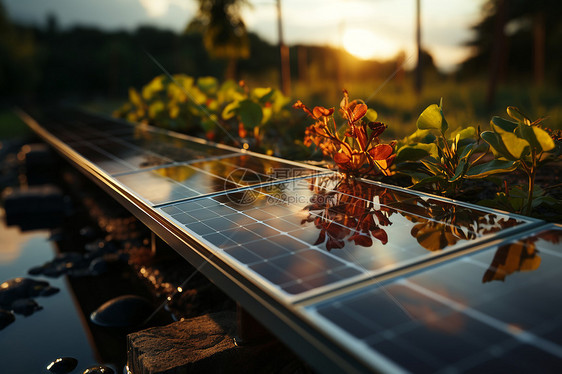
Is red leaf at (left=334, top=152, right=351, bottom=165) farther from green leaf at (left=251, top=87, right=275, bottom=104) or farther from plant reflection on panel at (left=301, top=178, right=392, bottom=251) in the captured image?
green leaf at (left=251, top=87, right=275, bottom=104)

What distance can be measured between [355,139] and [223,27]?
19562 mm

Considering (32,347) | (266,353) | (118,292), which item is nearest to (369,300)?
(266,353)

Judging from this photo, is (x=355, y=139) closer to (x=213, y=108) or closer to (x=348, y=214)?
(x=348, y=214)

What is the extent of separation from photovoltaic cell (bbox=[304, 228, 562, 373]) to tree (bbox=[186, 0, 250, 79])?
21113 mm

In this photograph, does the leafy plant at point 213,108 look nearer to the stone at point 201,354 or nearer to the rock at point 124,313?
the rock at point 124,313

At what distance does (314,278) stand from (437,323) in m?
0.52

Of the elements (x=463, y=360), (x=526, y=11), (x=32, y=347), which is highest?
(x=526, y=11)

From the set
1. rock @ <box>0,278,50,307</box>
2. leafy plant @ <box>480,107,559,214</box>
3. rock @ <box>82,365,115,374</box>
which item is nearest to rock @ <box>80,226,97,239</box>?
rock @ <box>0,278,50,307</box>

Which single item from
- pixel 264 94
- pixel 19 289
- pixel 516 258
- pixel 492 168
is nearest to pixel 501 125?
pixel 492 168

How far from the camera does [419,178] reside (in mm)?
3410

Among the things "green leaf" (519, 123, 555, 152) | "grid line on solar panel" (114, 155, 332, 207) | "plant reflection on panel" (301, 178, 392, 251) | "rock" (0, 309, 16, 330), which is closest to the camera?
"plant reflection on panel" (301, 178, 392, 251)

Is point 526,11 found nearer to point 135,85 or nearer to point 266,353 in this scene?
point 135,85

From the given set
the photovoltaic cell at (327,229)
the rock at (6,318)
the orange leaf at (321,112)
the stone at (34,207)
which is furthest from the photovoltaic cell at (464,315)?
the stone at (34,207)

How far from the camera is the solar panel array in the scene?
4.63ft
